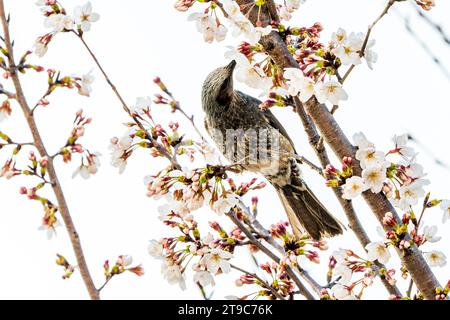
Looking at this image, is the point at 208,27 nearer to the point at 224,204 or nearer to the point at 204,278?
the point at 224,204

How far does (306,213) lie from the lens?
17.9 ft

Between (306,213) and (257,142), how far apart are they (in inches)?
32.5

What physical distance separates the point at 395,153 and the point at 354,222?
1.51ft

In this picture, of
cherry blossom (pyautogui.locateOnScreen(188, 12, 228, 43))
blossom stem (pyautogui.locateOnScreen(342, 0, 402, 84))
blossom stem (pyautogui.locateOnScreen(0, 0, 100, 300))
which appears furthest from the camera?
cherry blossom (pyautogui.locateOnScreen(188, 12, 228, 43))

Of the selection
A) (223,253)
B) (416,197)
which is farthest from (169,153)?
(416,197)

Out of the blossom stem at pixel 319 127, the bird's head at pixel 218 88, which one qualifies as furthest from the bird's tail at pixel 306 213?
the blossom stem at pixel 319 127

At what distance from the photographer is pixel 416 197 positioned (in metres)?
2.72

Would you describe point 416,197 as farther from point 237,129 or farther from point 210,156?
point 237,129

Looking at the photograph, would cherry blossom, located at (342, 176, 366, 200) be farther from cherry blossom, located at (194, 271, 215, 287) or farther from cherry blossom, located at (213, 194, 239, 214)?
cherry blossom, located at (194, 271, 215, 287)

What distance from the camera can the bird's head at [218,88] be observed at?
573 centimetres

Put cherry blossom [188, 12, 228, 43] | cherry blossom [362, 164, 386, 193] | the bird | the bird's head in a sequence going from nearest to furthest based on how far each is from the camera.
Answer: cherry blossom [362, 164, 386, 193], cherry blossom [188, 12, 228, 43], the bird, the bird's head

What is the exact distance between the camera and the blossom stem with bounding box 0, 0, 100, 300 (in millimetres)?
2104

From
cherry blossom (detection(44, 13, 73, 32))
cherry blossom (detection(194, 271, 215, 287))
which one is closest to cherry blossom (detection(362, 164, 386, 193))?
cherry blossom (detection(194, 271, 215, 287))

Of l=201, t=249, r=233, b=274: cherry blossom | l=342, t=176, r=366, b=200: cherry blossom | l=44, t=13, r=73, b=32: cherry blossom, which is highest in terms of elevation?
l=44, t=13, r=73, b=32: cherry blossom
